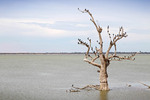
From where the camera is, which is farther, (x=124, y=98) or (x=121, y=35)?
(x=121, y=35)

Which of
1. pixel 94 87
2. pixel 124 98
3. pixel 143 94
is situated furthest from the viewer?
pixel 94 87

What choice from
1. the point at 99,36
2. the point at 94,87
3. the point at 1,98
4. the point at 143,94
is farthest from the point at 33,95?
the point at 143,94

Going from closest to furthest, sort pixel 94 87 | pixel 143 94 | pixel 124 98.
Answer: pixel 124 98 < pixel 143 94 < pixel 94 87

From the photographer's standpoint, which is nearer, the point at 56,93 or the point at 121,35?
the point at 121,35

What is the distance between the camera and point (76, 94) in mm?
17547

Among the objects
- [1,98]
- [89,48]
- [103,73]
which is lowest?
[1,98]

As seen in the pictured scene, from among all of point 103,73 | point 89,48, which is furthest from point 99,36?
point 103,73

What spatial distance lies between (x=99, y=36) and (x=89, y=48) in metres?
1.02

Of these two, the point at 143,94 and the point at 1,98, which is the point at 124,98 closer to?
the point at 143,94

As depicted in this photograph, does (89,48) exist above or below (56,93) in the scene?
above

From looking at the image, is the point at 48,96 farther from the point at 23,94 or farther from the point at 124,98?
the point at 124,98

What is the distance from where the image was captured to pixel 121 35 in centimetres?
1738

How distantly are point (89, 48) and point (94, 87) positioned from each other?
2.60m

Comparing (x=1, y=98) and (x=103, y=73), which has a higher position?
(x=103, y=73)
